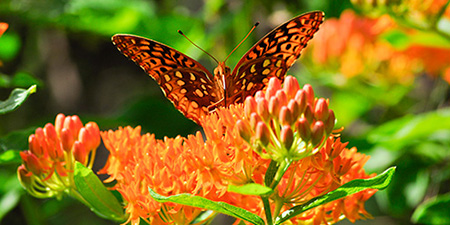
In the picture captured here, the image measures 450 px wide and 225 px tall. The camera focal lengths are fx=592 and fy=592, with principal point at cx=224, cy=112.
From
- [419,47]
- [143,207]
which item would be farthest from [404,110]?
[143,207]

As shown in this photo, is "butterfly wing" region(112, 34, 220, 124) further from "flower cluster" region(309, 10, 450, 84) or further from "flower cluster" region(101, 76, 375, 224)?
"flower cluster" region(309, 10, 450, 84)

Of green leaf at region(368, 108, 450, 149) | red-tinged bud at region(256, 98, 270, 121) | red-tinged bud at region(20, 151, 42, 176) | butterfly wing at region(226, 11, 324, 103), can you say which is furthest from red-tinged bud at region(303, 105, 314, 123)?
green leaf at region(368, 108, 450, 149)

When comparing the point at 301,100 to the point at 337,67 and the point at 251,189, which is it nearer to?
the point at 251,189

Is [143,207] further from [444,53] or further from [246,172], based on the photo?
[444,53]

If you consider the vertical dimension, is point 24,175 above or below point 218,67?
below

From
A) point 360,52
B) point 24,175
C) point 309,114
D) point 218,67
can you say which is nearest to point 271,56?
point 218,67

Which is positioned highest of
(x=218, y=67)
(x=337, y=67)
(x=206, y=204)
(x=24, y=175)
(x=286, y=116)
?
(x=286, y=116)

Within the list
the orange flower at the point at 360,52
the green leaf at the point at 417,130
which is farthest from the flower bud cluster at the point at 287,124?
the orange flower at the point at 360,52
